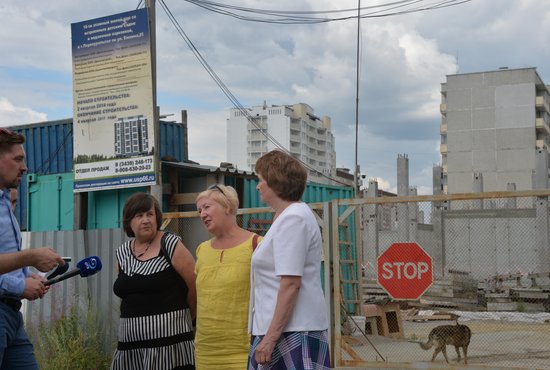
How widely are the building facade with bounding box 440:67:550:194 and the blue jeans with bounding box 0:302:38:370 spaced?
71.2 metres

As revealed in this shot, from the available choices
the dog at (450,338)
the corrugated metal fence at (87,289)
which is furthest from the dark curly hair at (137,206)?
the dog at (450,338)

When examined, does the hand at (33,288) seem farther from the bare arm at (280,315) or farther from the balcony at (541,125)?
the balcony at (541,125)

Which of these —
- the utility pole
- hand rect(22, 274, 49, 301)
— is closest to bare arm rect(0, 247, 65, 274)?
hand rect(22, 274, 49, 301)

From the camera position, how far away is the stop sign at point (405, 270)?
7988mm

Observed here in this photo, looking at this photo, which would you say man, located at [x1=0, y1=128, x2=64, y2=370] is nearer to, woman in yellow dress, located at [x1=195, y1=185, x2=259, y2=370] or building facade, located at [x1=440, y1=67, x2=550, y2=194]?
woman in yellow dress, located at [x1=195, y1=185, x2=259, y2=370]

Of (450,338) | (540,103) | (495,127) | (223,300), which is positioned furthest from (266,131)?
(223,300)

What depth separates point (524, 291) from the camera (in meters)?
15.3

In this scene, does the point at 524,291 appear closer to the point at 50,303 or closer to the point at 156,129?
the point at 156,129

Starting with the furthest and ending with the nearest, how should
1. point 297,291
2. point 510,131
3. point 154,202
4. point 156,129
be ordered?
1. point 510,131
2. point 156,129
3. point 154,202
4. point 297,291

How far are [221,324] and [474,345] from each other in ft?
25.7

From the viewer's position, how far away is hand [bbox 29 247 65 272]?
11.4 ft

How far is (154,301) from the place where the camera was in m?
4.63

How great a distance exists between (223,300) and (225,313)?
3.0 inches

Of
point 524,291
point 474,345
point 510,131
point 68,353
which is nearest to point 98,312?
point 68,353
